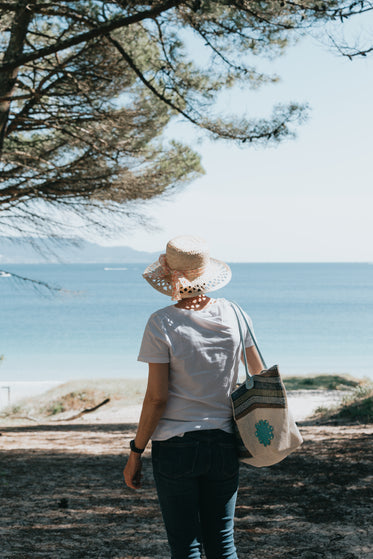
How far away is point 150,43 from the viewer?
7.44 meters

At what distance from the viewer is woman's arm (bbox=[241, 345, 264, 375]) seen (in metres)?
2.09

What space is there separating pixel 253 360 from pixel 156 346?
41 centimetres

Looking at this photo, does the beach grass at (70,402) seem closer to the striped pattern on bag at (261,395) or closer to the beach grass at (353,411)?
the beach grass at (353,411)

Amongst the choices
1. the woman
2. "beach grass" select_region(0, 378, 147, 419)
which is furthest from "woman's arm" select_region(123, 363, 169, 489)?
"beach grass" select_region(0, 378, 147, 419)

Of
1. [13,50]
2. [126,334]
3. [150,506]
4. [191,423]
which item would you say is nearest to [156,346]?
[191,423]

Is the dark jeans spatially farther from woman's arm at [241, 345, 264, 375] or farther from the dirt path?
the dirt path

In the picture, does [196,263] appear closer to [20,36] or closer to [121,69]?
[20,36]

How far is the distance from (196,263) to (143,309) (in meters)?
59.5

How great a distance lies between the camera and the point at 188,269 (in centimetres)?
208

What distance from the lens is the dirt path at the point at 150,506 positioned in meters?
3.21

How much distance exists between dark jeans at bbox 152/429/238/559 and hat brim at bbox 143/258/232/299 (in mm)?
496

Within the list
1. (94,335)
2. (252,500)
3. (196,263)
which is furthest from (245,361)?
(94,335)

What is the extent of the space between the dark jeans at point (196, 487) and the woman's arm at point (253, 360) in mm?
283

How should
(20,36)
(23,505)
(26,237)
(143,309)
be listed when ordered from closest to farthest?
(23,505) < (20,36) < (26,237) < (143,309)
